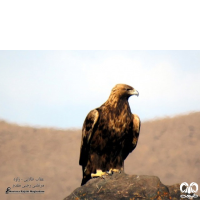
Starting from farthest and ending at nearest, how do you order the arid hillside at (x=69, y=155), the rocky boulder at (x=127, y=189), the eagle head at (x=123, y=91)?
1. the arid hillside at (x=69, y=155)
2. the eagle head at (x=123, y=91)
3. the rocky boulder at (x=127, y=189)

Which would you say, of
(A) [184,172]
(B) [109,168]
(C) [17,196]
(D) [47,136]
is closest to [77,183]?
Result: (C) [17,196]

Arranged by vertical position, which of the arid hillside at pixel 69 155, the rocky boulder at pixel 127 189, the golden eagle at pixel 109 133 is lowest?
the rocky boulder at pixel 127 189

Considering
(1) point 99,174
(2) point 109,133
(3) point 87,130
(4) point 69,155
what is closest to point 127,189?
(1) point 99,174

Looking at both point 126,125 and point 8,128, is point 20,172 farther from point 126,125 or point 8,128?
point 126,125

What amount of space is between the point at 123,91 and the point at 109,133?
0.94 meters

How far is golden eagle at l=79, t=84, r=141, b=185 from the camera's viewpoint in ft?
22.5

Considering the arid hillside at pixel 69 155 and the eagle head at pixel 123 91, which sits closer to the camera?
the eagle head at pixel 123 91

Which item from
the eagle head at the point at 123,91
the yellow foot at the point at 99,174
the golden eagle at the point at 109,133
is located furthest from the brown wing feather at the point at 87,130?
the eagle head at the point at 123,91

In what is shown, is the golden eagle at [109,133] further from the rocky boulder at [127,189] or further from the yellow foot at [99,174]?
the rocky boulder at [127,189]

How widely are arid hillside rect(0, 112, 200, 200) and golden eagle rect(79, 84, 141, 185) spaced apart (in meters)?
11.8

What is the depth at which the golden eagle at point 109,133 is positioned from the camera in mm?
6855

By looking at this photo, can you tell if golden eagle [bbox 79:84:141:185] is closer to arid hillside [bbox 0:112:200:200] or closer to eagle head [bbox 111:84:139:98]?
eagle head [bbox 111:84:139:98]

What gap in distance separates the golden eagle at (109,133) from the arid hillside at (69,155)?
1185 cm

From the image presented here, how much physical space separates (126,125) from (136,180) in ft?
3.79
